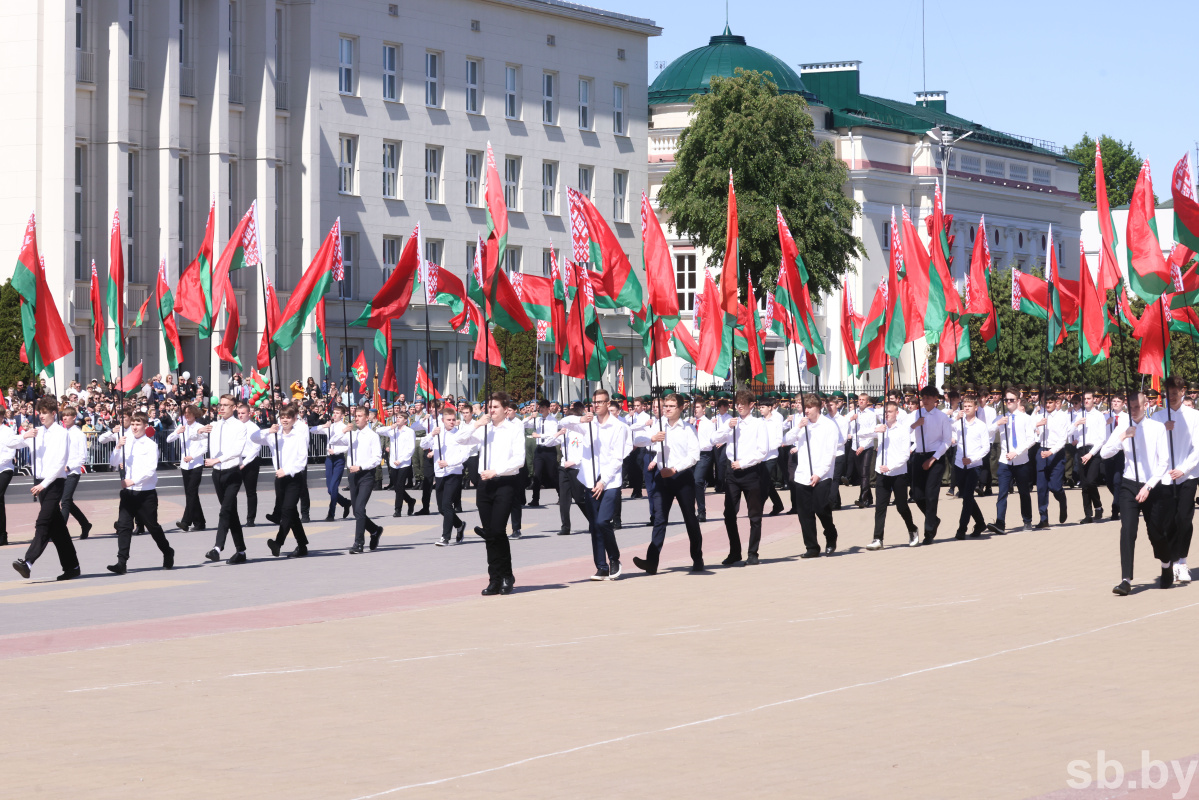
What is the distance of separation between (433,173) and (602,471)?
147ft

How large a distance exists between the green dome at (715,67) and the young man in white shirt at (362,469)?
177 feet

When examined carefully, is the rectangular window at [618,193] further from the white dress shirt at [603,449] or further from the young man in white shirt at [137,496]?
the white dress shirt at [603,449]

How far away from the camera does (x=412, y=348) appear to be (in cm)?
5931

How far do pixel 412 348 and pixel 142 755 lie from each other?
50968mm

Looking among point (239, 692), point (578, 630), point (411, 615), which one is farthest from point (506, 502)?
point (239, 692)

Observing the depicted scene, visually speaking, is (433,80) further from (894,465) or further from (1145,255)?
(1145,255)

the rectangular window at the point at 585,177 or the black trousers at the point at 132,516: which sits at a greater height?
the rectangular window at the point at 585,177

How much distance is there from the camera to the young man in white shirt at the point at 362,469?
21297mm

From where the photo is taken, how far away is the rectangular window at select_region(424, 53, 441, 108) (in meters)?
60.6

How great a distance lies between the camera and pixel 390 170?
59.8 meters

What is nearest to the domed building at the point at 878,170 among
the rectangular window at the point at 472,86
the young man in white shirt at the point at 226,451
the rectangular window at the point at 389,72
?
the rectangular window at the point at 472,86

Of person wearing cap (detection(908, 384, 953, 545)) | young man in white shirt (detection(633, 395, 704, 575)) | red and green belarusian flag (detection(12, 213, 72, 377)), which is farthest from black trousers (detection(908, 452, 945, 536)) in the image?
red and green belarusian flag (detection(12, 213, 72, 377))

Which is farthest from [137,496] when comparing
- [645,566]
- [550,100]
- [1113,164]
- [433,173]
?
[1113,164]

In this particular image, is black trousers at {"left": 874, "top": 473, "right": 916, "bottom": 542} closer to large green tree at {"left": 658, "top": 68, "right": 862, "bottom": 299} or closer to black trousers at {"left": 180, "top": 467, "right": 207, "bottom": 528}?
black trousers at {"left": 180, "top": 467, "right": 207, "bottom": 528}
